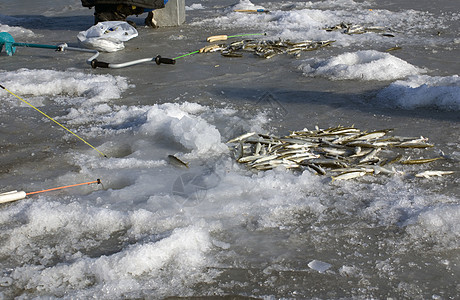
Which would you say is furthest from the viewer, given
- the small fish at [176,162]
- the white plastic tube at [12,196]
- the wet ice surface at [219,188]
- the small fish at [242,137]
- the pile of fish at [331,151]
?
the small fish at [242,137]

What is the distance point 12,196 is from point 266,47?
20.4 ft

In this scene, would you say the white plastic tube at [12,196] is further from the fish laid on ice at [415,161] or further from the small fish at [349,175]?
the fish laid on ice at [415,161]

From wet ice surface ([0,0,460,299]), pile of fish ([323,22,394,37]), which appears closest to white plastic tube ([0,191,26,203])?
wet ice surface ([0,0,460,299])

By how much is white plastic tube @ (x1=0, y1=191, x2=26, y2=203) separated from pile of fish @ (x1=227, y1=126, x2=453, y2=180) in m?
2.00

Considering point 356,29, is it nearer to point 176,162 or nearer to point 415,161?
point 415,161

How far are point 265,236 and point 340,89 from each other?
3.99 m

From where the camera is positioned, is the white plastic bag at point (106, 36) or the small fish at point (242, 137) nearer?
the small fish at point (242, 137)

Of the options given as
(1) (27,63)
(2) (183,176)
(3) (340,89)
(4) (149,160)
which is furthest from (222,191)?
(1) (27,63)

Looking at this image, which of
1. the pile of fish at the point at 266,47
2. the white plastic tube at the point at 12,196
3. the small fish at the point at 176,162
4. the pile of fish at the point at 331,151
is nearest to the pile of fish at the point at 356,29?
the pile of fish at the point at 266,47

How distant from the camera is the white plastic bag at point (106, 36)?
9977mm

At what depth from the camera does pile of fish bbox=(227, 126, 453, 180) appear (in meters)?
4.96

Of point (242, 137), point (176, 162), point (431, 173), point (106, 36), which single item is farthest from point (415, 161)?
point (106, 36)

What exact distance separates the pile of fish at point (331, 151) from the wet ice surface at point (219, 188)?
15 cm

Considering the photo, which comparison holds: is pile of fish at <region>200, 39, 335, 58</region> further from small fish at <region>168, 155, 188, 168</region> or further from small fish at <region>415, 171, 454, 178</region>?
small fish at <region>415, 171, 454, 178</region>
